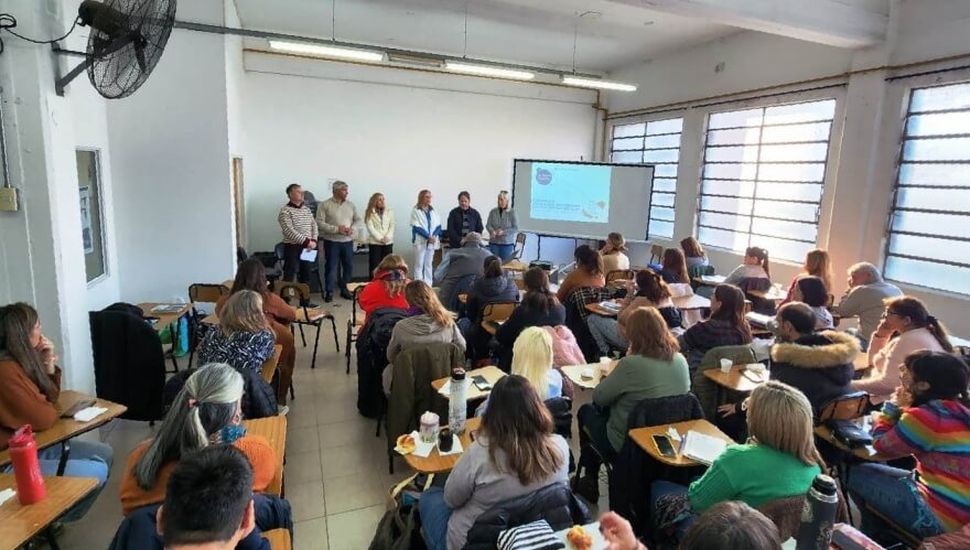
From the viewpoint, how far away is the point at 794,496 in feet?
6.10

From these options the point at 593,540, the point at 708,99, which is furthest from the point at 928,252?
the point at 593,540

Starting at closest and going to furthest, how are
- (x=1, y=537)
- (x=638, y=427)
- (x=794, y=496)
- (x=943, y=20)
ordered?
1. (x=1, y=537)
2. (x=794, y=496)
3. (x=638, y=427)
4. (x=943, y=20)

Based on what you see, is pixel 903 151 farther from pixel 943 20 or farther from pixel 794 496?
pixel 794 496

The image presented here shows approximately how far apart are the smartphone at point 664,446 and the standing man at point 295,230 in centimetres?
562

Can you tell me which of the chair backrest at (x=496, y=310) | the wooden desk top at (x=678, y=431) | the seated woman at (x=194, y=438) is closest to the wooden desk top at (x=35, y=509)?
the seated woman at (x=194, y=438)

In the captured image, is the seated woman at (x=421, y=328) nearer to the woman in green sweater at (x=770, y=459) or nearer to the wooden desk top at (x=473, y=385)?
the wooden desk top at (x=473, y=385)

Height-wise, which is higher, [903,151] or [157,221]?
[903,151]

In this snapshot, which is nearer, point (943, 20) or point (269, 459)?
point (269, 459)

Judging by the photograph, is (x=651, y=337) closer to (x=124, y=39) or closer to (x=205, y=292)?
(x=124, y=39)

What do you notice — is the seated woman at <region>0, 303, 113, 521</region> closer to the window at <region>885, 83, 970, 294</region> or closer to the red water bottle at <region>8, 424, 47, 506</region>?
the red water bottle at <region>8, 424, 47, 506</region>

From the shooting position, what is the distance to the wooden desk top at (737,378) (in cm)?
308

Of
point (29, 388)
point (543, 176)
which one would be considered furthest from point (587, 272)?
point (543, 176)

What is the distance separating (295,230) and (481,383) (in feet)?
15.5

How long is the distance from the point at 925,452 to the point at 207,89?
625 cm
